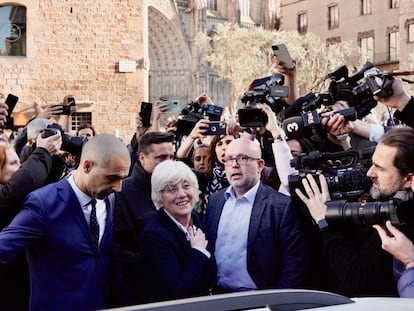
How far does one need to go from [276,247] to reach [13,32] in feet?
68.0

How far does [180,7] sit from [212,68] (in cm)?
487

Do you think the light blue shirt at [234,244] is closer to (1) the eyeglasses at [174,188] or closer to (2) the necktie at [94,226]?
(1) the eyeglasses at [174,188]

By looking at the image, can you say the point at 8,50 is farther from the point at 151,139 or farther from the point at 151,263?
the point at 151,263

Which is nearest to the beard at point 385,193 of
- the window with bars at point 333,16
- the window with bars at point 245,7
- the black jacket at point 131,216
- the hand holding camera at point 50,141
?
the black jacket at point 131,216

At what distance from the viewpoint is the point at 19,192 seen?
430 centimetres

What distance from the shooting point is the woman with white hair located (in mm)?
4031

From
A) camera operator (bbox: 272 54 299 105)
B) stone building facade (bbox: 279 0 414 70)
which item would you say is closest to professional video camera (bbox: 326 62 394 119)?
camera operator (bbox: 272 54 299 105)

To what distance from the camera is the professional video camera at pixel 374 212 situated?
3070mm

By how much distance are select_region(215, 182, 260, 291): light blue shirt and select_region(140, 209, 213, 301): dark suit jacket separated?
130 millimetres

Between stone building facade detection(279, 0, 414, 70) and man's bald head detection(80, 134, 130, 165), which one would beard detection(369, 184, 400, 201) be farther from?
stone building facade detection(279, 0, 414, 70)

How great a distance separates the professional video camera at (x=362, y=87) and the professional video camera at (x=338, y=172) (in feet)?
1.71

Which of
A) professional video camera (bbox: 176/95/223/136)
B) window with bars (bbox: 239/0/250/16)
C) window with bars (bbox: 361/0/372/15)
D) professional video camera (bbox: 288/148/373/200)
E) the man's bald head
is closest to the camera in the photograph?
professional video camera (bbox: 288/148/373/200)

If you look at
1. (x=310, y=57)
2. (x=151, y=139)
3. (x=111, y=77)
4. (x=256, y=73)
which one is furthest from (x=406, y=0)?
(x=151, y=139)

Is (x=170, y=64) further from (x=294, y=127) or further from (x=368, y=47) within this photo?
(x=294, y=127)
